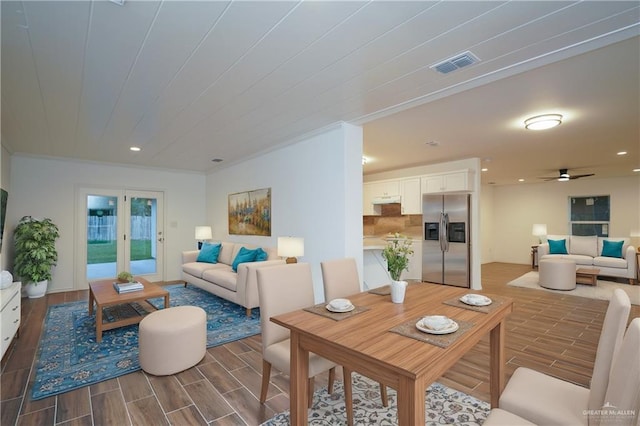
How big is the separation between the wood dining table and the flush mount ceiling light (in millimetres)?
2572

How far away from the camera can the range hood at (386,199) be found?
6691 millimetres

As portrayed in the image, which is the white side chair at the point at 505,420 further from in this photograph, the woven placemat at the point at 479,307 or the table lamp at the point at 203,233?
the table lamp at the point at 203,233

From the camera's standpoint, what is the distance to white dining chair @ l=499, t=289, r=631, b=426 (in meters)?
1.20

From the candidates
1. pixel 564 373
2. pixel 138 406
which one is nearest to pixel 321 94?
pixel 138 406

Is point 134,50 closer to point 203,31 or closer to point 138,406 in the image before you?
point 203,31

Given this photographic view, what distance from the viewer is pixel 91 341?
323 cm

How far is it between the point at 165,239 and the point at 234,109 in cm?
474

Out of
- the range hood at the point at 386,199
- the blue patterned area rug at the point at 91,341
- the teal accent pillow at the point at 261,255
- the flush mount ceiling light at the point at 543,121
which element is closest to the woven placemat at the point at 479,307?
the blue patterned area rug at the point at 91,341

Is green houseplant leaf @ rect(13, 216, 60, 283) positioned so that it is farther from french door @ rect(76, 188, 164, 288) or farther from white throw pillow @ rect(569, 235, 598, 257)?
white throw pillow @ rect(569, 235, 598, 257)

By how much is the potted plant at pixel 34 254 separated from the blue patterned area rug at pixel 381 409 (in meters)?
5.26

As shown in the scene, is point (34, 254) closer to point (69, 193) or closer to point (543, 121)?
point (69, 193)

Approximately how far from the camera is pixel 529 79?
2.62 metres

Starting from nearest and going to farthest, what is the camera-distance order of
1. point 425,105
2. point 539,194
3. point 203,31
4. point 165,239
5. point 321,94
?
point 203,31 < point 321,94 < point 425,105 < point 165,239 < point 539,194

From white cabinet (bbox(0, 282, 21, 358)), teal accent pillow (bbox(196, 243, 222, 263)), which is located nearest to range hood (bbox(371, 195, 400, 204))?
teal accent pillow (bbox(196, 243, 222, 263))
